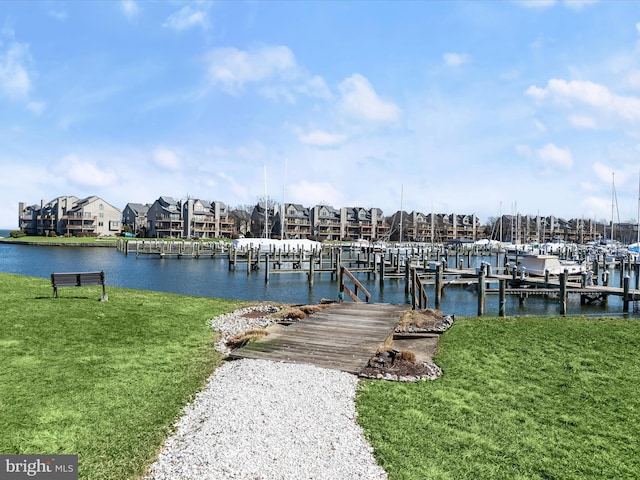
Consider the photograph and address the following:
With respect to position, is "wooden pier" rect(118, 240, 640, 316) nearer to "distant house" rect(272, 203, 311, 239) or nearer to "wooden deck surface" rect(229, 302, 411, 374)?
"wooden deck surface" rect(229, 302, 411, 374)

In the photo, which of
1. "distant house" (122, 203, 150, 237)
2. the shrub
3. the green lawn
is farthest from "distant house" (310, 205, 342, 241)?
the green lawn

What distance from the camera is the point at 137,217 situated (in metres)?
123

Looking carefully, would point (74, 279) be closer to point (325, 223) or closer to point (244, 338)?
point (244, 338)

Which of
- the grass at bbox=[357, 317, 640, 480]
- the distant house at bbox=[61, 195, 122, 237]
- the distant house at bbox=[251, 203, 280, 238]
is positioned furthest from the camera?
the distant house at bbox=[251, 203, 280, 238]

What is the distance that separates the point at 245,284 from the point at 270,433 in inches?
1344

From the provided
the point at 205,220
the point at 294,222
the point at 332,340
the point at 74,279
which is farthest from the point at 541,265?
the point at 205,220

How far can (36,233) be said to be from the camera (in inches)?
4779

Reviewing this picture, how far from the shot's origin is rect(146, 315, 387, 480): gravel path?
571cm

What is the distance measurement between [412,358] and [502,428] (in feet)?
11.6

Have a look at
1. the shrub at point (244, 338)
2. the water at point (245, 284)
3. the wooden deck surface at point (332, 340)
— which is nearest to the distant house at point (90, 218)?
the water at point (245, 284)

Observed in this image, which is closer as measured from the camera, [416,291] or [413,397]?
[413,397]

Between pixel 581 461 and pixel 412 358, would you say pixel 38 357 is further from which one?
pixel 581 461

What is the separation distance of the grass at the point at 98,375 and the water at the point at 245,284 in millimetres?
6764

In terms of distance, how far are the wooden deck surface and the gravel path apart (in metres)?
1.23
